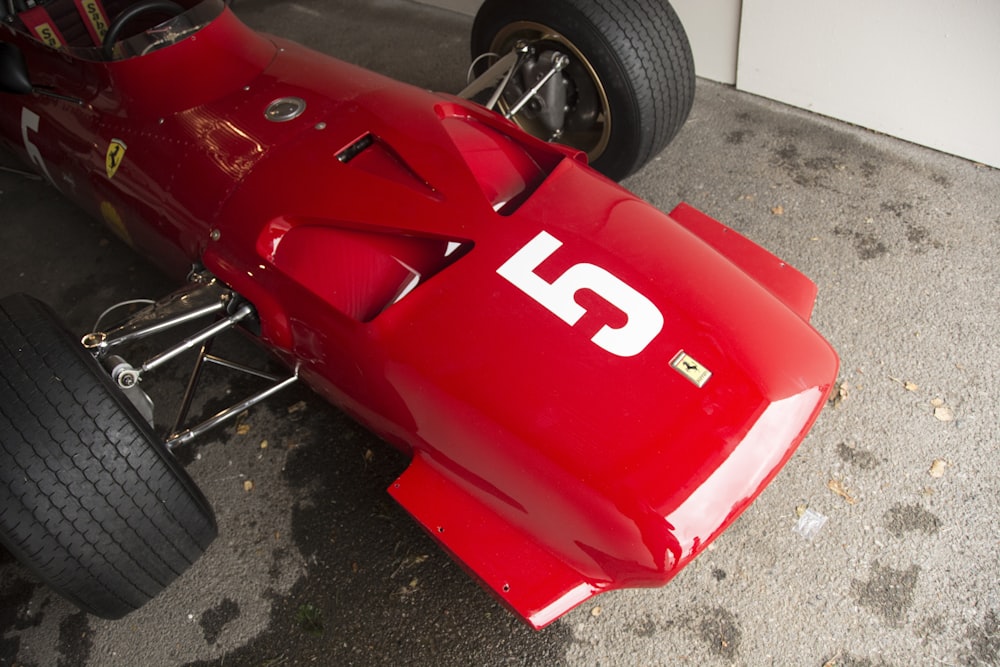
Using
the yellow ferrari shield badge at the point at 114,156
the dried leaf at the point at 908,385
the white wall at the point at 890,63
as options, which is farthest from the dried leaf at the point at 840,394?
the yellow ferrari shield badge at the point at 114,156

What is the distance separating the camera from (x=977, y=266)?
2.54 m

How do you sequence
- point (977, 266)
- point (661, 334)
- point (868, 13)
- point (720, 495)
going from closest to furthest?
point (720, 495) < point (661, 334) < point (977, 266) < point (868, 13)

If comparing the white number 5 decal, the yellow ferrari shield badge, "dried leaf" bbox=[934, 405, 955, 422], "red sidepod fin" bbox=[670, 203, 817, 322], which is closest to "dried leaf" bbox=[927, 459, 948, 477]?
"dried leaf" bbox=[934, 405, 955, 422]

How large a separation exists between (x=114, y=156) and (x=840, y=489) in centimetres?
229

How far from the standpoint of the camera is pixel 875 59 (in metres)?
2.83

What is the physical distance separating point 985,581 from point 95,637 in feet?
7.66

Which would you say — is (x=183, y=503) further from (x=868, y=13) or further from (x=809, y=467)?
(x=868, y=13)

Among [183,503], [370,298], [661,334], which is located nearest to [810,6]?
[661,334]

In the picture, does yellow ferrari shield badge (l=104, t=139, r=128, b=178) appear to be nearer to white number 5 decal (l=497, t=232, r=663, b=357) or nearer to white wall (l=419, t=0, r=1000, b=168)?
white number 5 decal (l=497, t=232, r=663, b=357)

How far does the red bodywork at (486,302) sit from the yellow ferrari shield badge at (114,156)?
0.10 feet

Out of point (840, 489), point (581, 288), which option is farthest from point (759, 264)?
point (840, 489)

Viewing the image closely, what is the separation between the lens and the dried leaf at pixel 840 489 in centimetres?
202

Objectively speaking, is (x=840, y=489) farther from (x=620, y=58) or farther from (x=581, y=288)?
(x=620, y=58)

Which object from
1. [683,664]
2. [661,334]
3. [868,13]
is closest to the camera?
[661,334]
